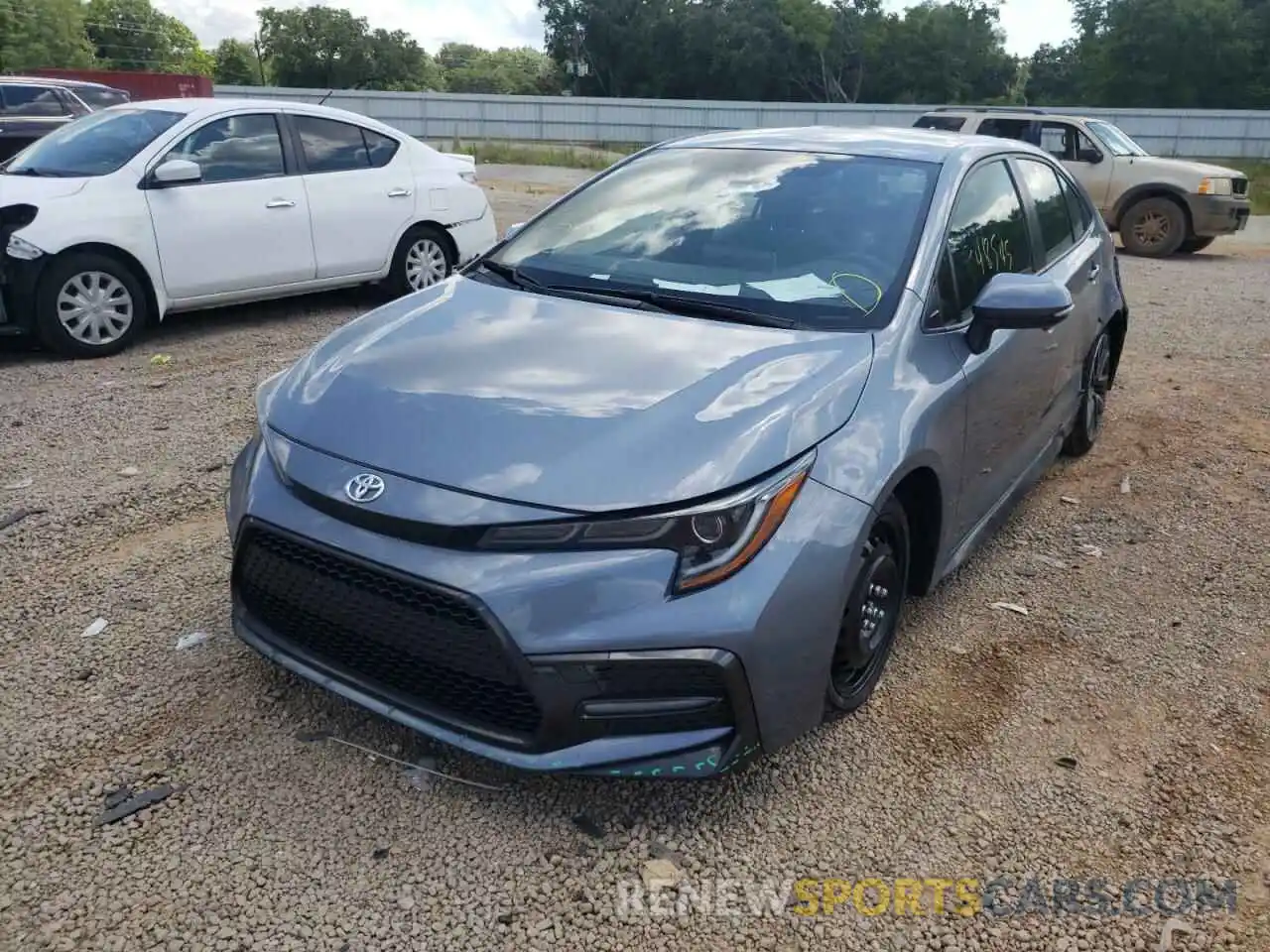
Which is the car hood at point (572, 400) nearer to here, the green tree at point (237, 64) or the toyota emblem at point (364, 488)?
the toyota emblem at point (364, 488)

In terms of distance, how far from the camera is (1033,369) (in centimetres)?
394

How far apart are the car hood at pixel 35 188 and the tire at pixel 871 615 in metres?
5.65

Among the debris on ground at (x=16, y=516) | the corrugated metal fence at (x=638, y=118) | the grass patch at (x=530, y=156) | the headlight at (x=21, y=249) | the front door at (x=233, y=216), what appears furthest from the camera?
the corrugated metal fence at (x=638, y=118)

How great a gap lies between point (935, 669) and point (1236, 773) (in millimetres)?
866

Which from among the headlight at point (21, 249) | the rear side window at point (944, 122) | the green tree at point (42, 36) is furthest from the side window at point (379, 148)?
the green tree at point (42, 36)

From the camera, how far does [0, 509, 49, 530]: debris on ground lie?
13.7 ft

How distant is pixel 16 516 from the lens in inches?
167

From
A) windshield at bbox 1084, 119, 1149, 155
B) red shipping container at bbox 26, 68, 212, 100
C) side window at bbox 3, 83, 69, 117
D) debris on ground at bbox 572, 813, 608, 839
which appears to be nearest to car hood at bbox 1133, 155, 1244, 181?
windshield at bbox 1084, 119, 1149, 155

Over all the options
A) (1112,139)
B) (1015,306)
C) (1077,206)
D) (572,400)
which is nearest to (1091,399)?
(1077,206)

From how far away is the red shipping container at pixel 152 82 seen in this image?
1255 inches

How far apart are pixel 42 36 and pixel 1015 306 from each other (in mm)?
80231

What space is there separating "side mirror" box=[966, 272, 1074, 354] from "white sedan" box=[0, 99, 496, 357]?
528 cm

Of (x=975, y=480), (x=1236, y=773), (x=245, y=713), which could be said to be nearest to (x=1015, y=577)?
(x=975, y=480)

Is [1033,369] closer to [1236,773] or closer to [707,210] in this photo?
[707,210]
